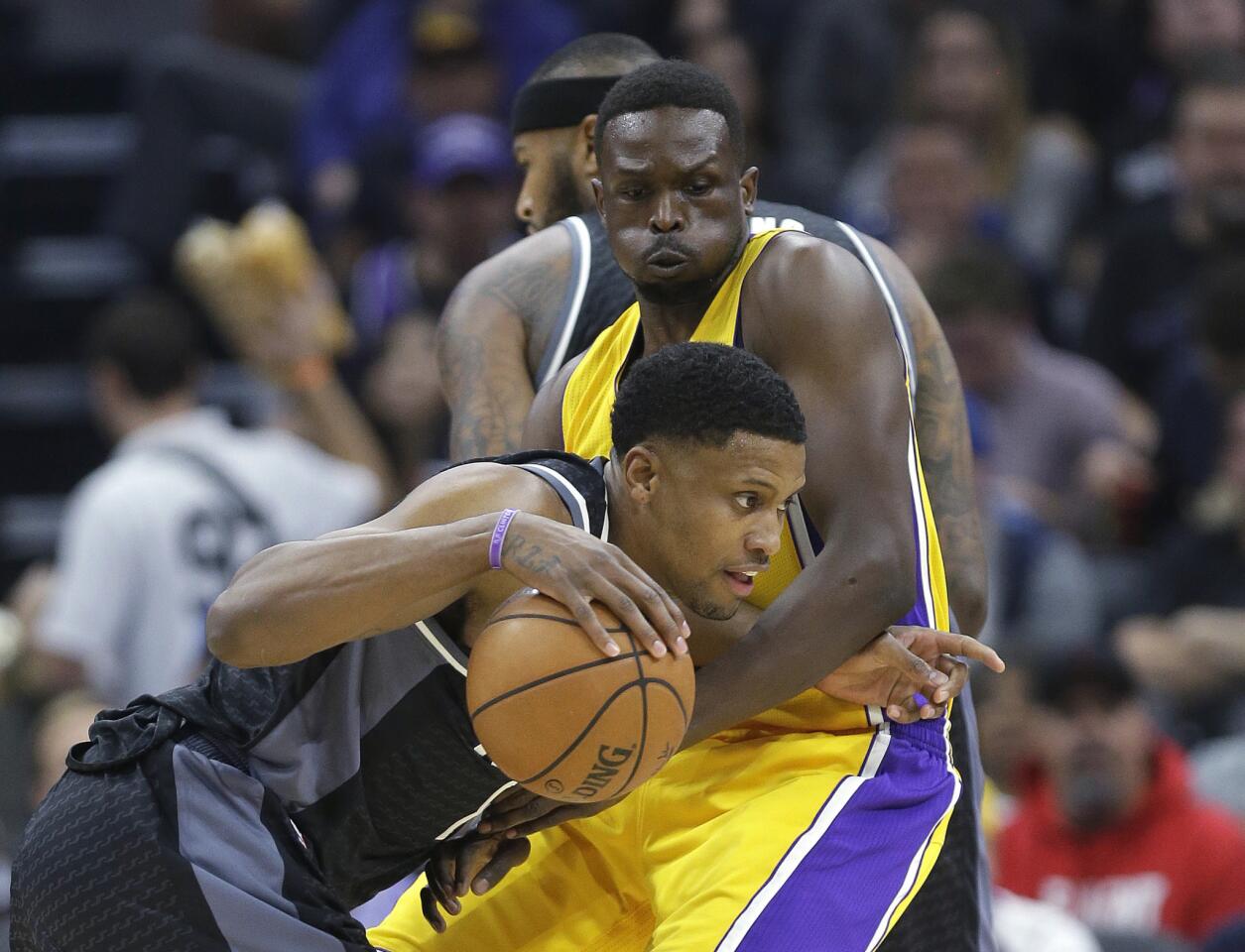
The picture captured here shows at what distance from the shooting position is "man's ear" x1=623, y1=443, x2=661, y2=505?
13.1ft

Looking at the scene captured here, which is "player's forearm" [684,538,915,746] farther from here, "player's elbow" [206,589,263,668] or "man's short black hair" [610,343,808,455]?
"player's elbow" [206,589,263,668]

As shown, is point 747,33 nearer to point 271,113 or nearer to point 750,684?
point 271,113

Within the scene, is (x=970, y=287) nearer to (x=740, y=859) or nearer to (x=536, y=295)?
(x=536, y=295)

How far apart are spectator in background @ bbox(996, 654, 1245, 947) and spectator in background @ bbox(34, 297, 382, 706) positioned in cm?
278

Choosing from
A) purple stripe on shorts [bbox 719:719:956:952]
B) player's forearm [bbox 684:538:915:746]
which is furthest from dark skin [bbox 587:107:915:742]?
purple stripe on shorts [bbox 719:719:956:952]

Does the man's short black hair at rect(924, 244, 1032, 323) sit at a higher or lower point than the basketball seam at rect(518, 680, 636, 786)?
lower

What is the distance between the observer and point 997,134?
10180 mm

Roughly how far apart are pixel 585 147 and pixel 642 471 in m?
1.49

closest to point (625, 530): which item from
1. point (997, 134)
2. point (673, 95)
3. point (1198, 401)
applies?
point (673, 95)

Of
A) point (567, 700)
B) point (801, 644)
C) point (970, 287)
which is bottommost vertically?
point (970, 287)

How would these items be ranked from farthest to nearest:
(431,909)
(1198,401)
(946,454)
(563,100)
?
(1198,401)
(563,100)
(946,454)
(431,909)

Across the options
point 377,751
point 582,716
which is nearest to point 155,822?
point 377,751

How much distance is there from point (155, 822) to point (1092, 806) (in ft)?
15.0

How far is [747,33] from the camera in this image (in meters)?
11.2
